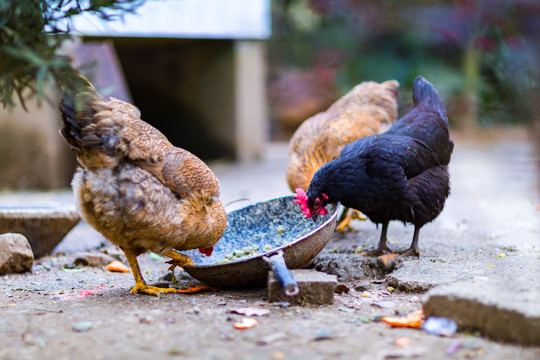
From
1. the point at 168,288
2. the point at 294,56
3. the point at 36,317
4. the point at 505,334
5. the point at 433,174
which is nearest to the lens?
the point at 505,334

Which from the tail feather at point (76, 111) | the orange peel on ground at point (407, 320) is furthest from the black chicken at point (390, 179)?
the tail feather at point (76, 111)

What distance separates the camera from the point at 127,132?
3.15 meters

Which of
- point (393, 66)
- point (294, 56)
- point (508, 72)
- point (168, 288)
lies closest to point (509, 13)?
point (508, 72)

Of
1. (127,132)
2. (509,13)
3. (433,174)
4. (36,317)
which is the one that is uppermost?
(509,13)

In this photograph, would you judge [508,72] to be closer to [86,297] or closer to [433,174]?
[433,174]

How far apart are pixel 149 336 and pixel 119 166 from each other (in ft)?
3.32

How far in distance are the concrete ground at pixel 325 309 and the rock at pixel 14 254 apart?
0.08 m

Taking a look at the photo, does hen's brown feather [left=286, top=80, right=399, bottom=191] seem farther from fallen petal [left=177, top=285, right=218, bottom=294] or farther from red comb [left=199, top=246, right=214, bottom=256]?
fallen petal [left=177, top=285, right=218, bottom=294]

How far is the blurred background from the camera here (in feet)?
22.8

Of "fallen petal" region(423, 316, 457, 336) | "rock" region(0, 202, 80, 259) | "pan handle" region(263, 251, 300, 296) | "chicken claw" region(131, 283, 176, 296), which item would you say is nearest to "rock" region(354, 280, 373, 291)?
"pan handle" region(263, 251, 300, 296)

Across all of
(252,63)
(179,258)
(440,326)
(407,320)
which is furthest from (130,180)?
(252,63)

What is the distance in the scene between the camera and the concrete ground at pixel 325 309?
2334 mm

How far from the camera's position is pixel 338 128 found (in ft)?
16.0

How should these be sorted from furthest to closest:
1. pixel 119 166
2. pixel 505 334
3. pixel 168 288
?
1. pixel 168 288
2. pixel 119 166
3. pixel 505 334
